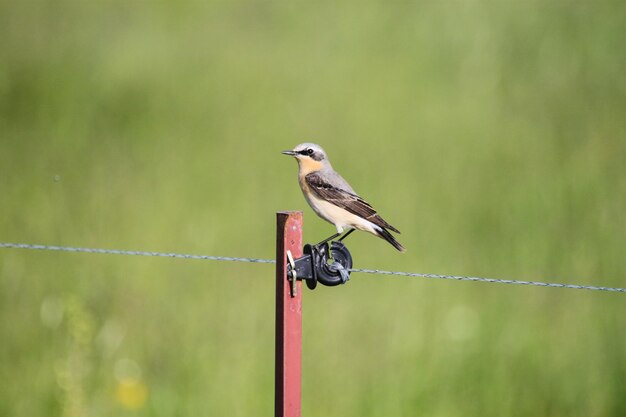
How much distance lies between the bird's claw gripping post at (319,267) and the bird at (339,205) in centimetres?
132

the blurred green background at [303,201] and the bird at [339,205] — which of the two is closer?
the bird at [339,205]

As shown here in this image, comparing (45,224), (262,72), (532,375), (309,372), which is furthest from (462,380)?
(262,72)

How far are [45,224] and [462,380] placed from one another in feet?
11.7

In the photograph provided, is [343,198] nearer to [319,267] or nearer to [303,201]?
[319,267]

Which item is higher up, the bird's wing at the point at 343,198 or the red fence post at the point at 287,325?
the bird's wing at the point at 343,198

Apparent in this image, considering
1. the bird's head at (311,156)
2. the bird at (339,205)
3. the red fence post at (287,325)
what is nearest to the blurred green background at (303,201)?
the bird at (339,205)

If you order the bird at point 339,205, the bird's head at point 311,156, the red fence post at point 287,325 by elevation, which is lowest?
the red fence post at point 287,325

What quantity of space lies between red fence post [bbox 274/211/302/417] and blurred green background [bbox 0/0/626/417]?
7.04 feet

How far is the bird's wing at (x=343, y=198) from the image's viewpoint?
6.12m

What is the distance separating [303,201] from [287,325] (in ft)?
13.6

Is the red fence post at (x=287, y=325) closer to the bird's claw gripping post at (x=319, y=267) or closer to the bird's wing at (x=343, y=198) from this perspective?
the bird's claw gripping post at (x=319, y=267)

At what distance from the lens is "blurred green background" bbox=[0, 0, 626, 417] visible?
6707 millimetres

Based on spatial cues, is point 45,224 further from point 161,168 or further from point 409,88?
point 409,88

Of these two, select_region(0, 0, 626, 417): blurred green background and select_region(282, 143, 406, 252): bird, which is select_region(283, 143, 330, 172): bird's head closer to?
select_region(282, 143, 406, 252): bird
